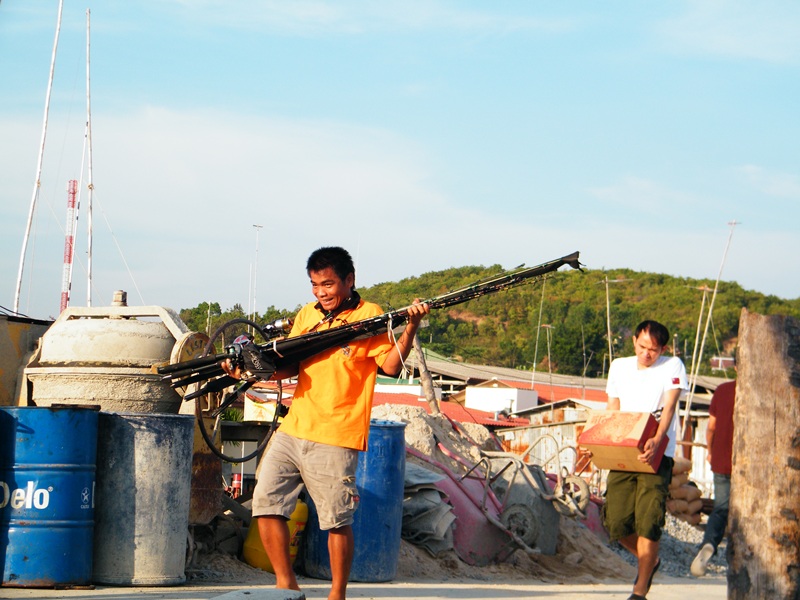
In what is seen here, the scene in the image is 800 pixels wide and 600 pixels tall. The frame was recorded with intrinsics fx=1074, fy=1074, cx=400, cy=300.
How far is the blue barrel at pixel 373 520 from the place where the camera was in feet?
25.8

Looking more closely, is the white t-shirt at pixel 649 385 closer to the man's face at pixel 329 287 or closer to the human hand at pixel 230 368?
the man's face at pixel 329 287

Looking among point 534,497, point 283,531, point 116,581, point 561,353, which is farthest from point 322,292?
point 561,353

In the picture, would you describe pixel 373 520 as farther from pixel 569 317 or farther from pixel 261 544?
pixel 569 317

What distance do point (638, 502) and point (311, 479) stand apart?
7.20 feet

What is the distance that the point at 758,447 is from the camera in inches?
212

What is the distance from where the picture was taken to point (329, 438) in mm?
5832

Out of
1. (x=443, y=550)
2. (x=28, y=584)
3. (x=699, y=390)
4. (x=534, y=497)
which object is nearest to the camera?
(x=28, y=584)

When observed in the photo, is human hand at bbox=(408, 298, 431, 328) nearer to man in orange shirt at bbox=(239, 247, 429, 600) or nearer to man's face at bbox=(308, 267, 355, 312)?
man in orange shirt at bbox=(239, 247, 429, 600)

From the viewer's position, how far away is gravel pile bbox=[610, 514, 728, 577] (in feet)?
35.1

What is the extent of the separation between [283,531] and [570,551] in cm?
497

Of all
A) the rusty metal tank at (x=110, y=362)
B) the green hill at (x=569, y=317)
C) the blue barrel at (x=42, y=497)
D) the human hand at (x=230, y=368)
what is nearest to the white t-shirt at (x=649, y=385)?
the human hand at (x=230, y=368)

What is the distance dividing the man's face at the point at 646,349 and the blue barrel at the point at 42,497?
3.56m

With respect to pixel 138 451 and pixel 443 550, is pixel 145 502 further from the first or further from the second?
pixel 443 550

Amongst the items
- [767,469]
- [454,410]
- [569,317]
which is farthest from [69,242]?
[569,317]
